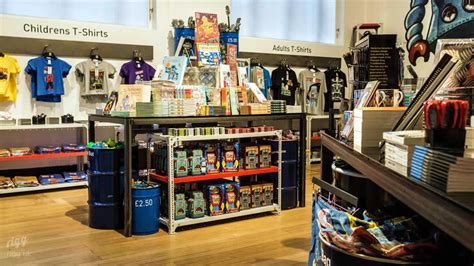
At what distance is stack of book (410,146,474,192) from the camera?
0.84 meters

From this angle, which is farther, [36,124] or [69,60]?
[69,60]

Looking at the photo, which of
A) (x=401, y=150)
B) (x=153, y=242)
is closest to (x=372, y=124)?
(x=401, y=150)

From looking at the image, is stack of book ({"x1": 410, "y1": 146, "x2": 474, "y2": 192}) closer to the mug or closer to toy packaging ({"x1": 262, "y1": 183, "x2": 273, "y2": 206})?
the mug

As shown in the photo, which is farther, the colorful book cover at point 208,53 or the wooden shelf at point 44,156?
the wooden shelf at point 44,156

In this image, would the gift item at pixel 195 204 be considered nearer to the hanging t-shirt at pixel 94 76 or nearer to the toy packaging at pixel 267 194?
the toy packaging at pixel 267 194

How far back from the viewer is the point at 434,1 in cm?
873

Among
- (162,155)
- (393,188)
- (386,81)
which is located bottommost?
(162,155)

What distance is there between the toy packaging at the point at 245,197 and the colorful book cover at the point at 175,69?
120cm

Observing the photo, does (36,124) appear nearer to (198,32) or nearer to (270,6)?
(198,32)

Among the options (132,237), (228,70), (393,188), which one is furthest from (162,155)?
(393,188)

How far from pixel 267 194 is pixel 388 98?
2753mm

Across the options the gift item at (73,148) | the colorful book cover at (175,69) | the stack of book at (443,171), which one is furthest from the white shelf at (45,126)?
the stack of book at (443,171)

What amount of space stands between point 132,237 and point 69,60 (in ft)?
12.1

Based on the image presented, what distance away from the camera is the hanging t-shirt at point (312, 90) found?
8664 mm
